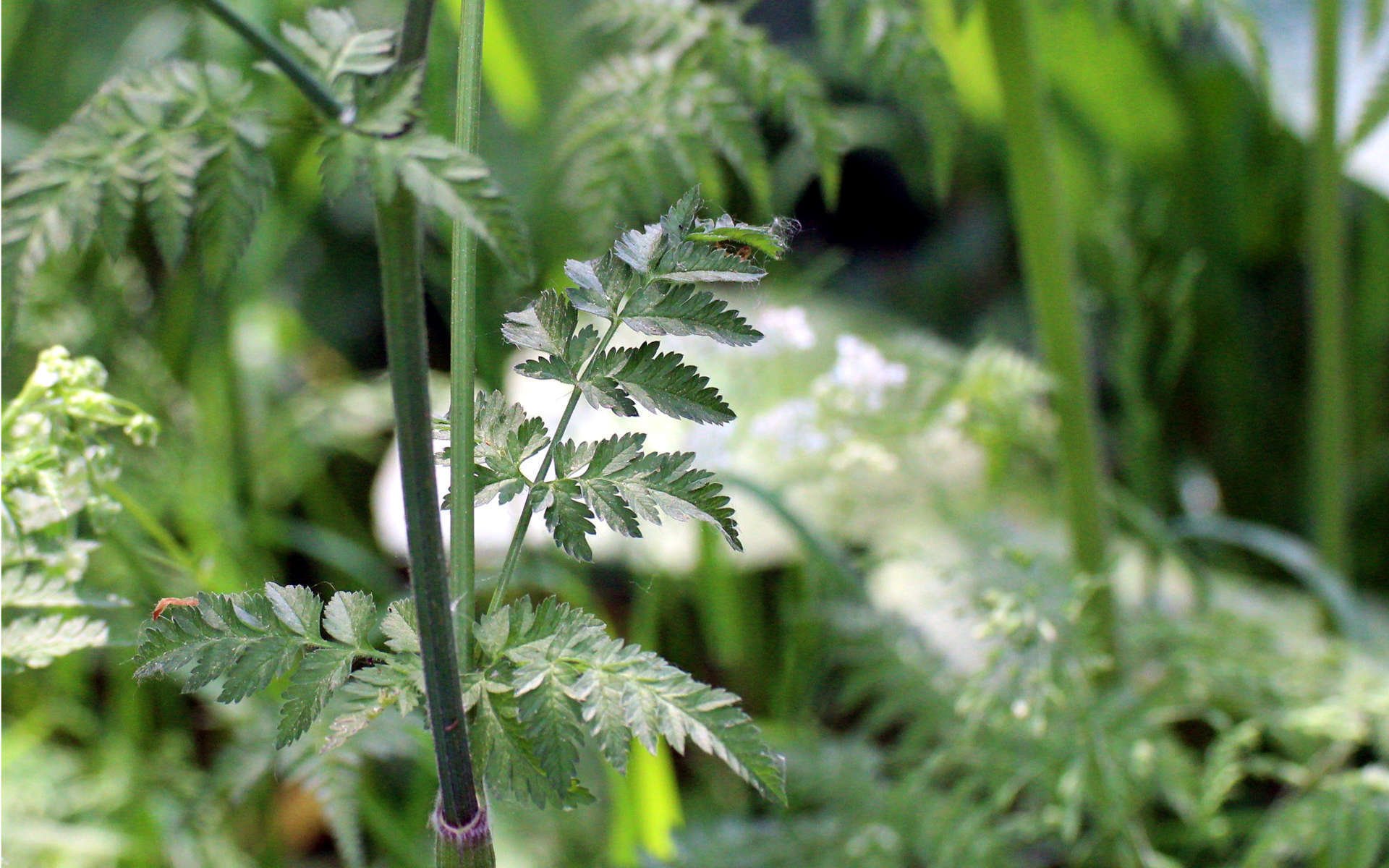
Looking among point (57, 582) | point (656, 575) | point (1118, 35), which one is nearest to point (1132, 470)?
point (656, 575)

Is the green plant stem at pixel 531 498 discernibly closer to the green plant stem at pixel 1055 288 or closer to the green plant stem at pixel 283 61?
the green plant stem at pixel 283 61

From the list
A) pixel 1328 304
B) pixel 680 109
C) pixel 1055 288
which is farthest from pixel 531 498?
pixel 1328 304

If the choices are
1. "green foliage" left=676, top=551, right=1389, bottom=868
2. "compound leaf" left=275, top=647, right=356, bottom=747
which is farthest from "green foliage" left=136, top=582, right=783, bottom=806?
"green foliage" left=676, top=551, right=1389, bottom=868

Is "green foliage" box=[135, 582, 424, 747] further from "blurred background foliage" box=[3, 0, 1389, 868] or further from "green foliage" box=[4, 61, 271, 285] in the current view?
"green foliage" box=[4, 61, 271, 285]

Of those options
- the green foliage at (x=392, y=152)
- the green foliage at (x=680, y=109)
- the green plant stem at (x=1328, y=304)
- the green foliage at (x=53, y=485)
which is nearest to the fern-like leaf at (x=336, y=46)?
the green foliage at (x=392, y=152)

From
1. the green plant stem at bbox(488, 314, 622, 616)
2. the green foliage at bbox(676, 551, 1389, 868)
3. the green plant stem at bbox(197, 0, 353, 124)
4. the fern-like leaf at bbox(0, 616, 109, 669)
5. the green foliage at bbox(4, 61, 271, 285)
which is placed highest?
the green plant stem at bbox(197, 0, 353, 124)

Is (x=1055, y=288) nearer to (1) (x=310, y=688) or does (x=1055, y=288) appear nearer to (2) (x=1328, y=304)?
(2) (x=1328, y=304)
